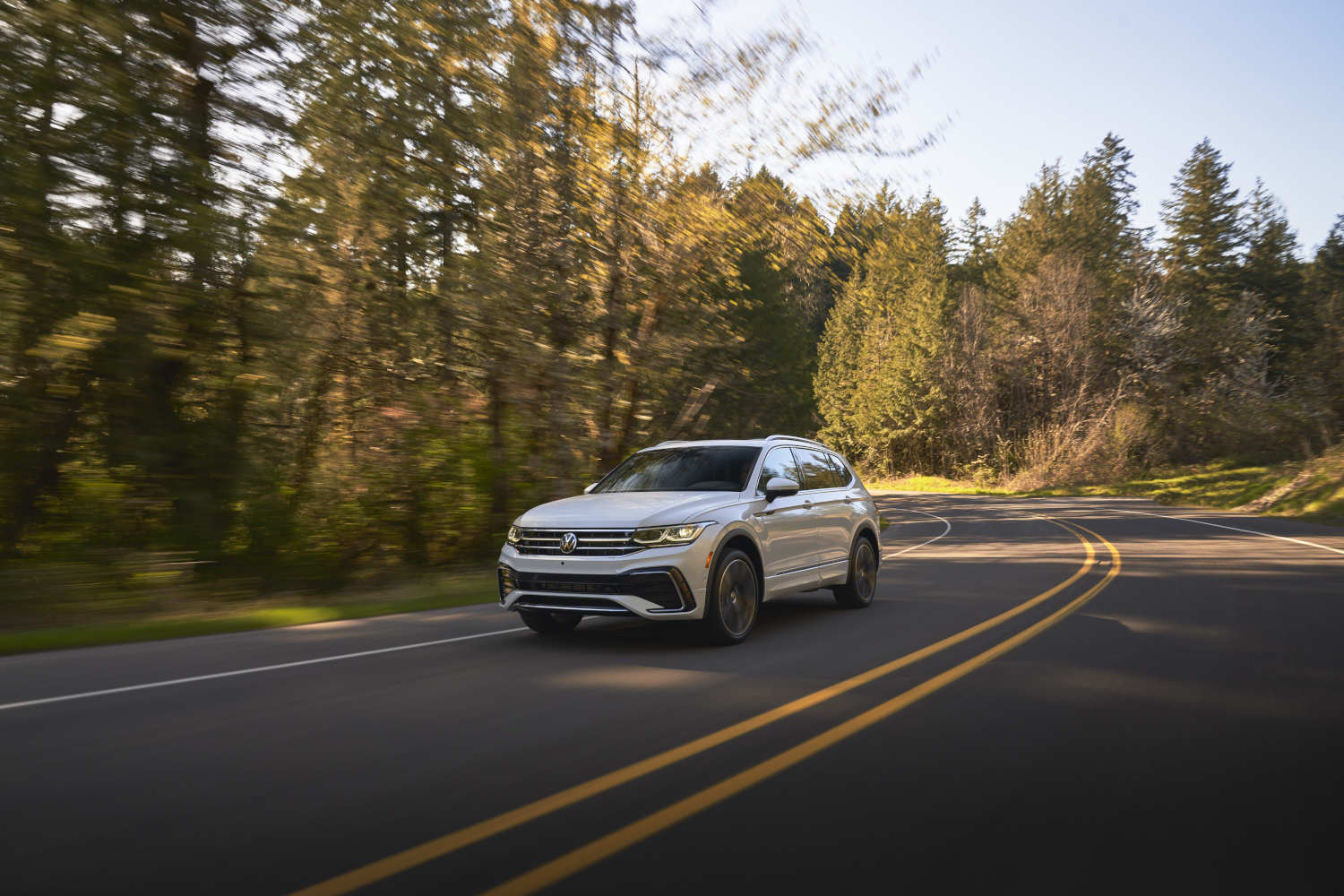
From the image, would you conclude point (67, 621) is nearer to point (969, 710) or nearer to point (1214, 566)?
point (969, 710)

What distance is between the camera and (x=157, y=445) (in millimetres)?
11102

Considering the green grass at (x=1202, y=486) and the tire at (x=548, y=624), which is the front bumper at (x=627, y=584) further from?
the green grass at (x=1202, y=486)

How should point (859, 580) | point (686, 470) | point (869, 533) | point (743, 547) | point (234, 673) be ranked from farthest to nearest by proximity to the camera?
point (869, 533) < point (859, 580) < point (686, 470) < point (743, 547) < point (234, 673)

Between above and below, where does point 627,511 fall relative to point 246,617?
above

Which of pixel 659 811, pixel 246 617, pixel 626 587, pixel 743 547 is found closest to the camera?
pixel 659 811

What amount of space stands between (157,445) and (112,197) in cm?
268

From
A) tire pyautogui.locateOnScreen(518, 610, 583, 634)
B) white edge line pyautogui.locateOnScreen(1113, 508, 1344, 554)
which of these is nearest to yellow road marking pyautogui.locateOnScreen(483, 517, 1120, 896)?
tire pyautogui.locateOnScreen(518, 610, 583, 634)

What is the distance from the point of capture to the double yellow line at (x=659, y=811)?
3.53 m

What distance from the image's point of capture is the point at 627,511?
26.7ft

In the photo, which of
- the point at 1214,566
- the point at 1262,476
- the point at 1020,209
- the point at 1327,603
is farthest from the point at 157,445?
the point at 1020,209

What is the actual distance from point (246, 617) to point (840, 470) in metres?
6.51

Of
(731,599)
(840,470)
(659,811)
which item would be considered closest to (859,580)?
(840,470)

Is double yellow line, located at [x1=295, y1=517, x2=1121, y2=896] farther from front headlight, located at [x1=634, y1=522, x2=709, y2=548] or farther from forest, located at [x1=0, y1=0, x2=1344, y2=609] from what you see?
forest, located at [x1=0, y1=0, x2=1344, y2=609]

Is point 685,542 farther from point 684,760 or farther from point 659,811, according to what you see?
point 659,811
